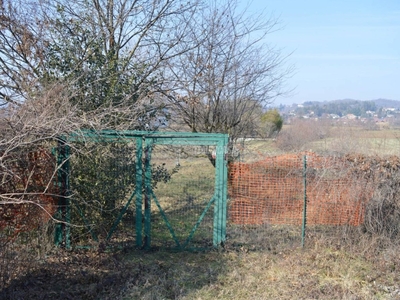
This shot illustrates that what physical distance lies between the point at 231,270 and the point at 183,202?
1.93 meters

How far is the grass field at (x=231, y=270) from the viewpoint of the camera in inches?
222

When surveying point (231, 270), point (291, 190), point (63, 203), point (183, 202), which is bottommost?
point (231, 270)

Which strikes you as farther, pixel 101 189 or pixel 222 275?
pixel 101 189

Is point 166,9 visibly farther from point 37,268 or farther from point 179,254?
point 37,268

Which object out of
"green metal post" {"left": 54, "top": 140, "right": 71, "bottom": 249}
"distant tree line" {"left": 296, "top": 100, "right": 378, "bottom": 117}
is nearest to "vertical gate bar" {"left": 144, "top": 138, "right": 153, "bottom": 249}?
"green metal post" {"left": 54, "top": 140, "right": 71, "bottom": 249}

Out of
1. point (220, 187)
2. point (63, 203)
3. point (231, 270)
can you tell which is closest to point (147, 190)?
point (220, 187)

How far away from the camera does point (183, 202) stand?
8047 millimetres

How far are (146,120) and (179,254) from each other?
3.01 meters

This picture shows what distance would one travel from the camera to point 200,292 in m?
5.70

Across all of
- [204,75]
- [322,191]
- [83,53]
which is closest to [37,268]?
[83,53]

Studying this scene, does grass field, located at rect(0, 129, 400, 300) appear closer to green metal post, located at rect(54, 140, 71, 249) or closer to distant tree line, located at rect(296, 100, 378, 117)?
green metal post, located at rect(54, 140, 71, 249)

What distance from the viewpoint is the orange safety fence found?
7.51 metres

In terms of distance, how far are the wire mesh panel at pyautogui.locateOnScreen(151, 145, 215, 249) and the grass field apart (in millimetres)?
47

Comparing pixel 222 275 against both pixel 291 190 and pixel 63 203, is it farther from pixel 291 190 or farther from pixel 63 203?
pixel 63 203
